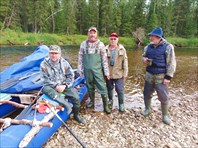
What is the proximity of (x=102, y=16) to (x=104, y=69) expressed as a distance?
48792mm

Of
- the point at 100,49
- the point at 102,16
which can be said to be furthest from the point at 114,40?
the point at 102,16

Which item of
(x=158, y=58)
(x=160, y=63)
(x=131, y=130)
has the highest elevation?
(x=158, y=58)

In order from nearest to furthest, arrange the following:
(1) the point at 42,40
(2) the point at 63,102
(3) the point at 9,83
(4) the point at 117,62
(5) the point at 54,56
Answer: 1. (5) the point at 54,56
2. (2) the point at 63,102
3. (4) the point at 117,62
4. (3) the point at 9,83
5. (1) the point at 42,40

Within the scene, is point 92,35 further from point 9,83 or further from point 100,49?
point 9,83

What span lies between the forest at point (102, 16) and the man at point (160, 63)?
42.6 meters

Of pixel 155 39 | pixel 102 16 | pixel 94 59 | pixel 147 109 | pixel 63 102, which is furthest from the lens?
pixel 102 16

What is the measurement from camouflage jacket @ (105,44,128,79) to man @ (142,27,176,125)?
581mm

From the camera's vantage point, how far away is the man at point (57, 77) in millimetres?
4574

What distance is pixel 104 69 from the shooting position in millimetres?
5430

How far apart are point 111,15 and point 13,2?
2320 cm

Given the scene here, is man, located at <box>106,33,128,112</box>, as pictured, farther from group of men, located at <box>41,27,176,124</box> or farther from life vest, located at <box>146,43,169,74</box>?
life vest, located at <box>146,43,169,74</box>

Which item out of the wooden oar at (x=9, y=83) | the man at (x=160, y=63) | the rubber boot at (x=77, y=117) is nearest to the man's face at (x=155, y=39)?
the man at (x=160, y=63)

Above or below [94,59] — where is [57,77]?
below

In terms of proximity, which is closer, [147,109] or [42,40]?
[147,109]
